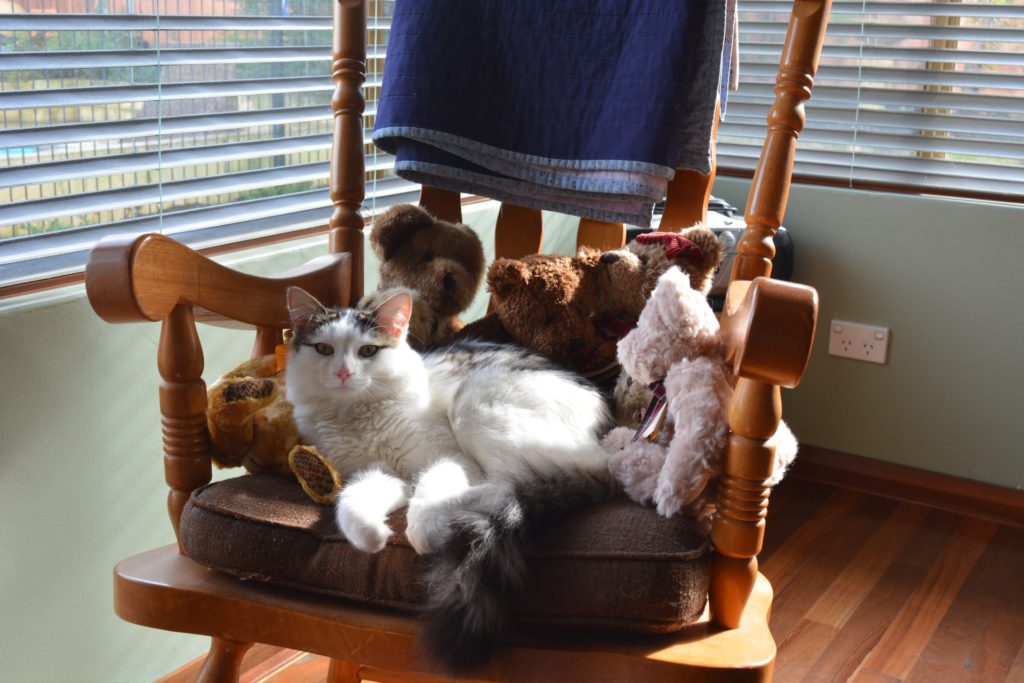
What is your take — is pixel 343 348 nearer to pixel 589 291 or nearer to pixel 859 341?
pixel 589 291

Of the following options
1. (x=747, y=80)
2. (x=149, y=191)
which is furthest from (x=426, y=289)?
(x=747, y=80)

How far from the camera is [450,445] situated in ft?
3.25

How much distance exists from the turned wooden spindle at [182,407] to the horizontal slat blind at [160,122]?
41 centimetres

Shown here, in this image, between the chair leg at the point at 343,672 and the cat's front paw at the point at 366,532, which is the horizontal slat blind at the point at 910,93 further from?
the cat's front paw at the point at 366,532

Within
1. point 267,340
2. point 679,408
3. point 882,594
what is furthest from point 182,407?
point 882,594

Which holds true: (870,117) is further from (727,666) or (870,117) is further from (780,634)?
(727,666)

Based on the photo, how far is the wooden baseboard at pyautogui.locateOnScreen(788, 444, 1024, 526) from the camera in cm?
200

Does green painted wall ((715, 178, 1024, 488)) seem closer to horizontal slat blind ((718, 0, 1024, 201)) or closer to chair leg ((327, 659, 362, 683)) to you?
horizontal slat blind ((718, 0, 1024, 201))

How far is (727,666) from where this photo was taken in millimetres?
757

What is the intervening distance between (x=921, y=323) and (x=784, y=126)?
1.23m

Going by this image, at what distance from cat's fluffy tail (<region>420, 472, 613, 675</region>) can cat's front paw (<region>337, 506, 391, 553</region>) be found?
49 mm

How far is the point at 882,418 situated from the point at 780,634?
2.25 ft

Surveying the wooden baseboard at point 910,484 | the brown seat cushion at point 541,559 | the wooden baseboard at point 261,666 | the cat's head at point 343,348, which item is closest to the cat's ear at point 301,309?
the cat's head at point 343,348

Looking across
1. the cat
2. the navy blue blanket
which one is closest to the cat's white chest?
the cat
